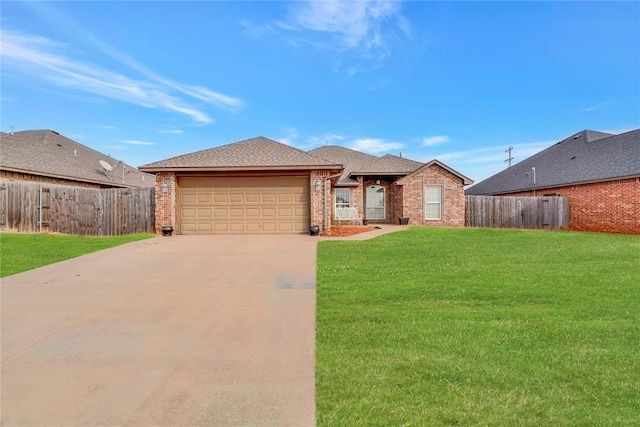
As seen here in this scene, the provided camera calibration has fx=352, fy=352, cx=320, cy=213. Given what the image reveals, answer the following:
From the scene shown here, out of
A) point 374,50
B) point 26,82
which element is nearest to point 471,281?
point 374,50

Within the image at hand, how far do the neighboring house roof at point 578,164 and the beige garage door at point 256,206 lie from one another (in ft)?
50.0

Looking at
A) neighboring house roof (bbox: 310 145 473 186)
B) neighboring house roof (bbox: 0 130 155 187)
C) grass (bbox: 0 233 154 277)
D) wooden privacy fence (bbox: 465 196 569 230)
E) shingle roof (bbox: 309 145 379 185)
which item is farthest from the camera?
shingle roof (bbox: 309 145 379 185)

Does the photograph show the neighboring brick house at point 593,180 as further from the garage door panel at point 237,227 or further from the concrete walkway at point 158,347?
the garage door panel at point 237,227

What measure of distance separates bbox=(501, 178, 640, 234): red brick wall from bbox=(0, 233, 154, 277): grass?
2109cm

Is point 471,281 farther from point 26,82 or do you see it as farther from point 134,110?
point 134,110

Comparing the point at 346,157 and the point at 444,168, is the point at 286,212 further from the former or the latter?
the point at 346,157

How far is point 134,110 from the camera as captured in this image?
1780 cm

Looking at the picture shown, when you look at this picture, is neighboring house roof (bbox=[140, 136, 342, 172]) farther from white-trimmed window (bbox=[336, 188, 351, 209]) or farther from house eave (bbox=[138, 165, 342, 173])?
white-trimmed window (bbox=[336, 188, 351, 209])

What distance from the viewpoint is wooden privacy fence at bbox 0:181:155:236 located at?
1408 cm

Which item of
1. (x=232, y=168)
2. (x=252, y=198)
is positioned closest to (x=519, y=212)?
(x=252, y=198)

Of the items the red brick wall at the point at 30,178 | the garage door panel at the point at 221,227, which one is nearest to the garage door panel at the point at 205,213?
the garage door panel at the point at 221,227

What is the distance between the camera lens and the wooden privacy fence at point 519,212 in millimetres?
19297

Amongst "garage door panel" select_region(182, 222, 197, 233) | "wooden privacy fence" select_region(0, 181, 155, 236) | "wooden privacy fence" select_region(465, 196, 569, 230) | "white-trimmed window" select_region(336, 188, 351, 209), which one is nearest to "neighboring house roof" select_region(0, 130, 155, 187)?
"wooden privacy fence" select_region(0, 181, 155, 236)

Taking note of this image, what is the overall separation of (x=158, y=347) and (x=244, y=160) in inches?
442
